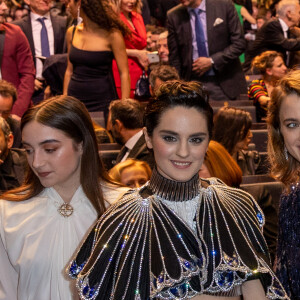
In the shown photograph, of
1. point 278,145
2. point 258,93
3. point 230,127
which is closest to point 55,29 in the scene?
point 258,93

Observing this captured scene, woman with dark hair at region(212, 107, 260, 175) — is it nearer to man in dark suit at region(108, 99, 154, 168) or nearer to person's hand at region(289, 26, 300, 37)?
man in dark suit at region(108, 99, 154, 168)

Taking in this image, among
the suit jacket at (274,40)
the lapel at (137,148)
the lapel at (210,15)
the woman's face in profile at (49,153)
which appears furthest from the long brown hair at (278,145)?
the suit jacket at (274,40)

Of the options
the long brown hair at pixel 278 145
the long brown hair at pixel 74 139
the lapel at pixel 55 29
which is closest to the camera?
the long brown hair at pixel 278 145

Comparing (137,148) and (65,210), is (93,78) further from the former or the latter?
(65,210)

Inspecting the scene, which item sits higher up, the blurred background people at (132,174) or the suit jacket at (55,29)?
the suit jacket at (55,29)

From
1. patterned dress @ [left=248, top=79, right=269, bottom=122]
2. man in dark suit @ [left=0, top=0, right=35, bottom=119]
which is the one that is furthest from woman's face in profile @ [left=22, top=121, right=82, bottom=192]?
patterned dress @ [left=248, top=79, right=269, bottom=122]

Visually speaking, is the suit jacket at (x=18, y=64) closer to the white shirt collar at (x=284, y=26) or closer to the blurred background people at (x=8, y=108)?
the blurred background people at (x=8, y=108)

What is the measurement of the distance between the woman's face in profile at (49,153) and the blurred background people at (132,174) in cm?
79

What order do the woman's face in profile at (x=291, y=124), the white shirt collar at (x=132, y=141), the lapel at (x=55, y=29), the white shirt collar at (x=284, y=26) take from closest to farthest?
the woman's face in profile at (x=291, y=124), the white shirt collar at (x=132, y=141), the lapel at (x=55, y=29), the white shirt collar at (x=284, y=26)

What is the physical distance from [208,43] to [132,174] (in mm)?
3172

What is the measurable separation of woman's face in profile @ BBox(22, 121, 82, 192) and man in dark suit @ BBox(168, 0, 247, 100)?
3749mm

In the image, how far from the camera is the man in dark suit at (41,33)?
6969 mm

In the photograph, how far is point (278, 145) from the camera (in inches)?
125

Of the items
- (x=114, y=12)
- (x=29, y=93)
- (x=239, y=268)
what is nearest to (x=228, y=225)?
(x=239, y=268)
